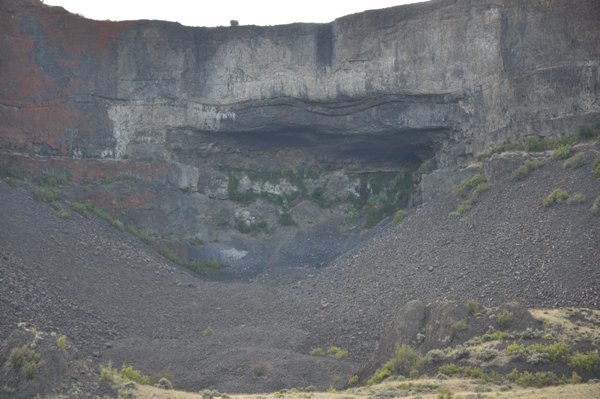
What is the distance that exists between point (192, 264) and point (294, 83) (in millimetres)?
10411

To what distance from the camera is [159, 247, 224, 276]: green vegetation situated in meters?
41.6

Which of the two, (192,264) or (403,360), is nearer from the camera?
(403,360)

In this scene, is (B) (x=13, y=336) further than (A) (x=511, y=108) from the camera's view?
No

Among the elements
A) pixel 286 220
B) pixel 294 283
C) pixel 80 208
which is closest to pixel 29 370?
pixel 294 283

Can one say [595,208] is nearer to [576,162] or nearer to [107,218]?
[576,162]

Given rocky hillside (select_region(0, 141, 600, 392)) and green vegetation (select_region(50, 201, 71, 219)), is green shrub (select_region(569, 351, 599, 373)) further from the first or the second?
green vegetation (select_region(50, 201, 71, 219))

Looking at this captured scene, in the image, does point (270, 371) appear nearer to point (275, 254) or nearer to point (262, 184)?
point (275, 254)

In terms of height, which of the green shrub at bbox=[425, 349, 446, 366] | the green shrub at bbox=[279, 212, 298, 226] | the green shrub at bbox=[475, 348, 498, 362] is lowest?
the green shrub at bbox=[279, 212, 298, 226]

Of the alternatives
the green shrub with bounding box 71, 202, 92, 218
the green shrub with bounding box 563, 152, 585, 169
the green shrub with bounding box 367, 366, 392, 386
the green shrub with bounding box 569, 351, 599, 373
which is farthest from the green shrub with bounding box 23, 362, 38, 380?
the green shrub with bounding box 563, 152, 585, 169

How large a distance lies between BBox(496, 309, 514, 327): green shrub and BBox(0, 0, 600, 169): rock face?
50.0 ft

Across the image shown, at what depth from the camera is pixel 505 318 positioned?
25703 millimetres

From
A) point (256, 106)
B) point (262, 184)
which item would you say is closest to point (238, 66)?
point (256, 106)

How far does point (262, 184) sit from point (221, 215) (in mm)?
3049

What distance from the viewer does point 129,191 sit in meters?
43.2
